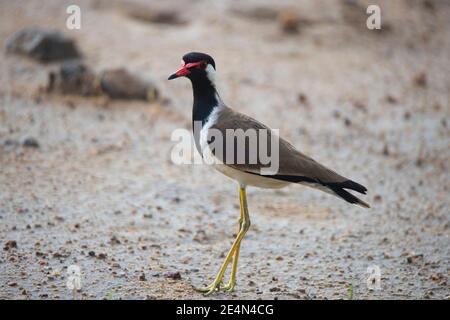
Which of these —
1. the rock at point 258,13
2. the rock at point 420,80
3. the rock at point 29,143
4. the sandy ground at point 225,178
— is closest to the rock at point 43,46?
the sandy ground at point 225,178

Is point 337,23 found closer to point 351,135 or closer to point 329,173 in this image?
point 351,135

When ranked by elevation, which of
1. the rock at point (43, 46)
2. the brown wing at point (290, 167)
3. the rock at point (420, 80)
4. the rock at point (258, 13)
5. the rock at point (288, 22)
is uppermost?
the rock at point (258, 13)

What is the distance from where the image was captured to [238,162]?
4.94 meters

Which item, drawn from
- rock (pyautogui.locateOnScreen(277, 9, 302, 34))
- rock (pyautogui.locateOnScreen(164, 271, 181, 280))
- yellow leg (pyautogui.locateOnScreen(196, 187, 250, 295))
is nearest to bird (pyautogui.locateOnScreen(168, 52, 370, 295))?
yellow leg (pyautogui.locateOnScreen(196, 187, 250, 295))

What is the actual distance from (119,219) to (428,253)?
99.4 inches

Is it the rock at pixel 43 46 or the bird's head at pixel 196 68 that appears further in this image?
the rock at pixel 43 46

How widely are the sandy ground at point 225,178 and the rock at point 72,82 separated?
13 centimetres

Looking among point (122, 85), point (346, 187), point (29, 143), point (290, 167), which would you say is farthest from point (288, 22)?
point (346, 187)

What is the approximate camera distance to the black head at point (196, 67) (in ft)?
17.1

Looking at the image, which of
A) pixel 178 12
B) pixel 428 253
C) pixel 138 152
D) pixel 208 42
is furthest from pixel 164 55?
pixel 428 253

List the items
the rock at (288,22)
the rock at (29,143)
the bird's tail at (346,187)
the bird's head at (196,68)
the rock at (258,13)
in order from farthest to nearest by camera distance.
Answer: the rock at (258,13) → the rock at (288,22) → the rock at (29,143) → the bird's head at (196,68) → the bird's tail at (346,187)

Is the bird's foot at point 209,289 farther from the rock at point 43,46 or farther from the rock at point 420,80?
the rock at point 420,80

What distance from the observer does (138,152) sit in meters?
7.57

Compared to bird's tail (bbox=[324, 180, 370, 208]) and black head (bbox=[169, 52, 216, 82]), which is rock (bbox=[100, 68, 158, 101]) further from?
bird's tail (bbox=[324, 180, 370, 208])
